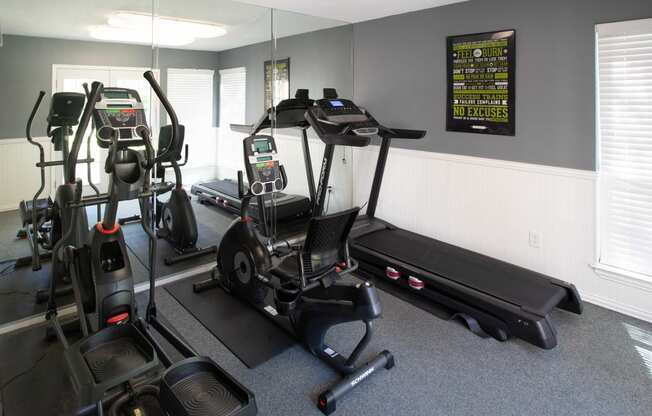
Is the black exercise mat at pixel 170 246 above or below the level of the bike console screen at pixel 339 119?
below

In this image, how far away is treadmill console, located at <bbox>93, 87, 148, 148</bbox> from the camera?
9.06 ft

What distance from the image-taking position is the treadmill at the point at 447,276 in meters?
2.58

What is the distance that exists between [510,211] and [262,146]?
2071 millimetres

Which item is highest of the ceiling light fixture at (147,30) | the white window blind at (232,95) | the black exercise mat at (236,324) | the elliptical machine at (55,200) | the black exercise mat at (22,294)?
A: the ceiling light fixture at (147,30)

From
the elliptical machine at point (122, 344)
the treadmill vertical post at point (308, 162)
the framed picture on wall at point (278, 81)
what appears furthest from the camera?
the treadmill vertical post at point (308, 162)

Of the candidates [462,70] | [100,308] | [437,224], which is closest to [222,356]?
[100,308]

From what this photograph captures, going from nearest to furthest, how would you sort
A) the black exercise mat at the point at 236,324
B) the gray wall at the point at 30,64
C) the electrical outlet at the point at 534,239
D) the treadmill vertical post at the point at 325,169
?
the black exercise mat at the point at 236,324 < the gray wall at the point at 30,64 < the electrical outlet at the point at 534,239 < the treadmill vertical post at the point at 325,169

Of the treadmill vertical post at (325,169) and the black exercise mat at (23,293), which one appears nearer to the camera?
the black exercise mat at (23,293)

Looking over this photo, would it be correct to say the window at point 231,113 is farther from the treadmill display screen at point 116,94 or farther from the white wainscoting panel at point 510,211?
the white wainscoting panel at point 510,211

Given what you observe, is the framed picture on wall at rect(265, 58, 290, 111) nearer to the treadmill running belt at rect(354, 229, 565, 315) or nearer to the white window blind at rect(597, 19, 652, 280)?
the treadmill running belt at rect(354, 229, 565, 315)

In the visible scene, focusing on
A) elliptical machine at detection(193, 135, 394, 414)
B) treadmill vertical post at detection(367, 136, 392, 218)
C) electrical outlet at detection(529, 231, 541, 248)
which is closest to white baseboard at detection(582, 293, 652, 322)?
electrical outlet at detection(529, 231, 541, 248)

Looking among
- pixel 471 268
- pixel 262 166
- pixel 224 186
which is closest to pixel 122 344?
pixel 262 166

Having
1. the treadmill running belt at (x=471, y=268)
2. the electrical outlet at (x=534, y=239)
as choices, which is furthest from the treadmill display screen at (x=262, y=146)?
the electrical outlet at (x=534, y=239)

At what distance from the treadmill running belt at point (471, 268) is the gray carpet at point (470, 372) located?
273 millimetres
